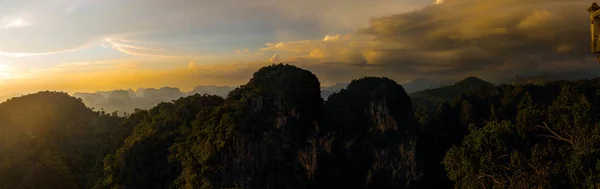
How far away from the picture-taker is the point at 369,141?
45.3 m

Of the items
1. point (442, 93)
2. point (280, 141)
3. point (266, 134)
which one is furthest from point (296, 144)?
point (442, 93)

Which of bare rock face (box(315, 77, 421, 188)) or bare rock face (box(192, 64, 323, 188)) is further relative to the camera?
bare rock face (box(315, 77, 421, 188))

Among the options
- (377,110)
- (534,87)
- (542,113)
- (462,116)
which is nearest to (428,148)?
(377,110)

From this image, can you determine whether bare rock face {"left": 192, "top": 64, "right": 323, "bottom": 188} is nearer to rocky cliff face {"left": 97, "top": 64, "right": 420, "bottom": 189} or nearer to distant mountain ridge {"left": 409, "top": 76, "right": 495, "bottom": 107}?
rocky cliff face {"left": 97, "top": 64, "right": 420, "bottom": 189}

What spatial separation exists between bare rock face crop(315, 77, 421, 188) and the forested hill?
120 mm

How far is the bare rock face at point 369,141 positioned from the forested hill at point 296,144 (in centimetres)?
12

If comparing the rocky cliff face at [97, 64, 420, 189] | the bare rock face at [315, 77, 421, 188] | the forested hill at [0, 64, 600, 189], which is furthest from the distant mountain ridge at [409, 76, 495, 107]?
the rocky cliff face at [97, 64, 420, 189]

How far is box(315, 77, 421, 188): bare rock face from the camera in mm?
41938

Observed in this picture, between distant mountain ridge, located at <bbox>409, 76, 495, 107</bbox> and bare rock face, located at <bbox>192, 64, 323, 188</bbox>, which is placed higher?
bare rock face, located at <bbox>192, 64, 323, 188</bbox>

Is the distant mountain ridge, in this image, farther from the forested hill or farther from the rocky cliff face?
the rocky cliff face

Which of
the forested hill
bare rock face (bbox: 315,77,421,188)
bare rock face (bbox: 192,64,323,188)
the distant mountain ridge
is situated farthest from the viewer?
the distant mountain ridge

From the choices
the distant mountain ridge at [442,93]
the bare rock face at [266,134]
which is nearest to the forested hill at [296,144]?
the bare rock face at [266,134]

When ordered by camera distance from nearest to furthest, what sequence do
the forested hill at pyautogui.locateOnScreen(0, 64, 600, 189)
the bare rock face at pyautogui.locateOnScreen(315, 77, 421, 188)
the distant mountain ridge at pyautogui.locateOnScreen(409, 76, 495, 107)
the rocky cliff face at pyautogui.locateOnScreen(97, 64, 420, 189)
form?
the forested hill at pyautogui.locateOnScreen(0, 64, 600, 189)
the rocky cliff face at pyautogui.locateOnScreen(97, 64, 420, 189)
the bare rock face at pyautogui.locateOnScreen(315, 77, 421, 188)
the distant mountain ridge at pyautogui.locateOnScreen(409, 76, 495, 107)

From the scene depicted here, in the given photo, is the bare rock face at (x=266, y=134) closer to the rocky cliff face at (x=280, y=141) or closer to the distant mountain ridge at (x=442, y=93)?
the rocky cliff face at (x=280, y=141)
